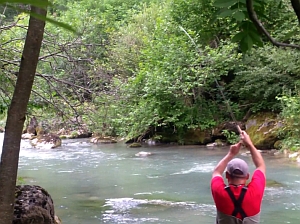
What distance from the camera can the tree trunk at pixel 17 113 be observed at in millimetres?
3545

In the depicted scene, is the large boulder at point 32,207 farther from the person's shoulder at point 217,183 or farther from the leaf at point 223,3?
the leaf at point 223,3

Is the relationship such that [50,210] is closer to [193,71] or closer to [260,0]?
[260,0]

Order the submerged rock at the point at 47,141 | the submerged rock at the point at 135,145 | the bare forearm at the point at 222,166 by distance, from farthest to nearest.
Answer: the submerged rock at the point at 47,141 → the submerged rock at the point at 135,145 → the bare forearm at the point at 222,166

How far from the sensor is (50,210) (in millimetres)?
4906

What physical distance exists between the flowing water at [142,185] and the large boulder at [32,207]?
5.87ft

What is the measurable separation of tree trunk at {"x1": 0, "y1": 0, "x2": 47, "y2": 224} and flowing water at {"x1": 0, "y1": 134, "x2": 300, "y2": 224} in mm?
2966

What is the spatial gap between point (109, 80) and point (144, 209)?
226cm

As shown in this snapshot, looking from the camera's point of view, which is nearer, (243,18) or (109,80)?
(243,18)

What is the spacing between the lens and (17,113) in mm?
3570

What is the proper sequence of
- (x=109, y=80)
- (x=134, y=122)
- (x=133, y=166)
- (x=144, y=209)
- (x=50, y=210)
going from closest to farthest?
(x=50, y=210) → (x=109, y=80) → (x=144, y=209) → (x=133, y=166) → (x=134, y=122)

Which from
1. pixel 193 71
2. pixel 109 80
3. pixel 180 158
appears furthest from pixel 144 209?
pixel 193 71

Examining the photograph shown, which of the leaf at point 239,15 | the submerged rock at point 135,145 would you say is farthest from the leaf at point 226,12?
the submerged rock at point 135,145

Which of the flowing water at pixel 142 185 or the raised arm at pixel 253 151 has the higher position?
the raised arm at pixel 253 151

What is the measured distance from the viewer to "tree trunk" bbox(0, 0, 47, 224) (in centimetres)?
354
